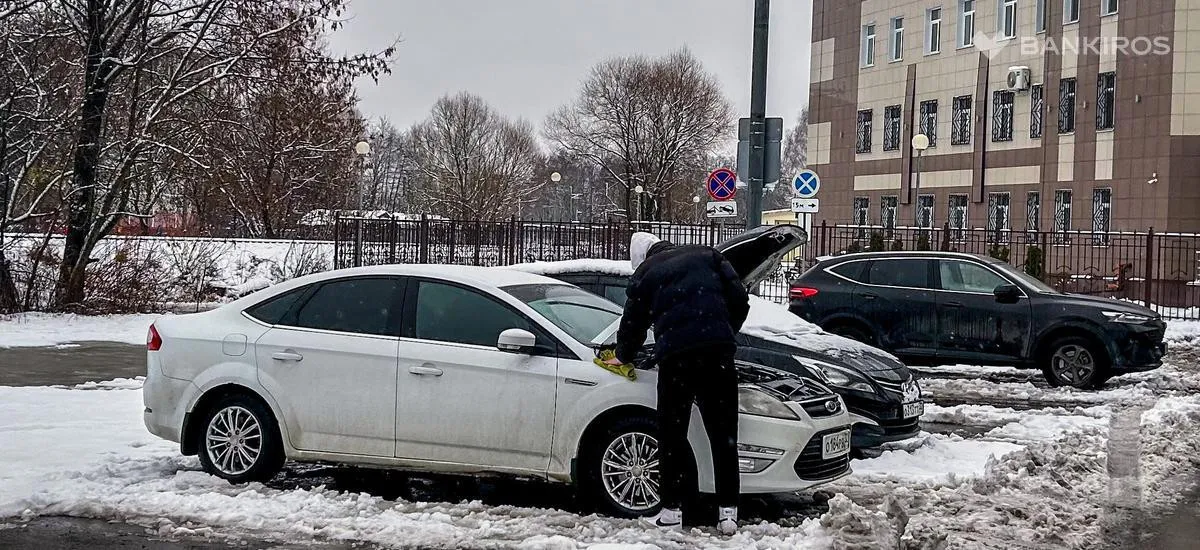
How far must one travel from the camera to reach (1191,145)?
29953 millimetres

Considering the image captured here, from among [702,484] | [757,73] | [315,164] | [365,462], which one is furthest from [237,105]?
[702,484]

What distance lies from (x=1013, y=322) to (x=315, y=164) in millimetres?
28892

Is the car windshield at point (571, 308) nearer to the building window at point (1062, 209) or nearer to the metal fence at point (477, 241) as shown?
the metal fence at point (477, 241)

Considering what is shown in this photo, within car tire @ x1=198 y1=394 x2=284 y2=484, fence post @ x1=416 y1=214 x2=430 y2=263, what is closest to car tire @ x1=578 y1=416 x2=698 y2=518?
car tire @ x1=198 y1=394 x2=284 y2=484

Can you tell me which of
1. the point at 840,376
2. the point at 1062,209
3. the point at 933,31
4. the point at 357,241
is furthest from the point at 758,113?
the point at 933,31

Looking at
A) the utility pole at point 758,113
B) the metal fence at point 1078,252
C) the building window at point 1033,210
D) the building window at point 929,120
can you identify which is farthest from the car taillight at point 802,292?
the building window at point 929,120

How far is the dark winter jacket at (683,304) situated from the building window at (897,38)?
34991mm

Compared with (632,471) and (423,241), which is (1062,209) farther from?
(632,471)

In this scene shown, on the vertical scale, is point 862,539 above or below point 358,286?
below

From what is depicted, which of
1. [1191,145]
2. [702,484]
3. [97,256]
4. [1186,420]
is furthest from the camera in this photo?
[1191,145]

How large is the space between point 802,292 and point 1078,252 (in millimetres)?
13536

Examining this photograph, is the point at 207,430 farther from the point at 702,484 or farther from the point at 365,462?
the point at 702,484

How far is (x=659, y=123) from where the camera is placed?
2431 inches

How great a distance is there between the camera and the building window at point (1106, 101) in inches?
1249
